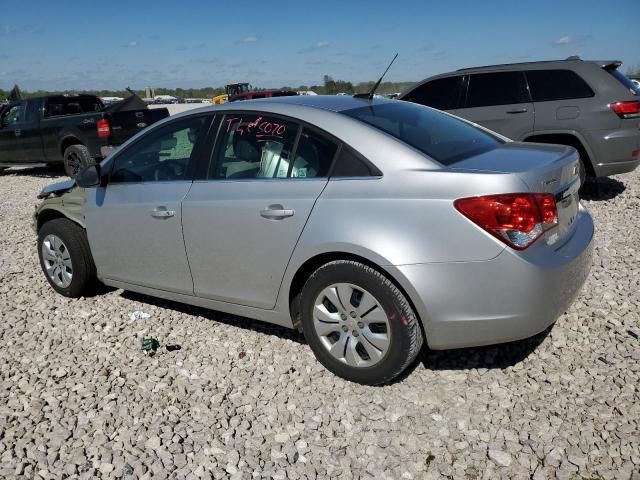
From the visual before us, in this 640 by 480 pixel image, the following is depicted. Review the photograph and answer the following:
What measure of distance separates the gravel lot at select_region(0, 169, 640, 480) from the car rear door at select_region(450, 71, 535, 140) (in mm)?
3527

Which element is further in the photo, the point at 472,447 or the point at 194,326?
the point at 194,326

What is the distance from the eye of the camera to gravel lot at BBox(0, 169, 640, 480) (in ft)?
8.56

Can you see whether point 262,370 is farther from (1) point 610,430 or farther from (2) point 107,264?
(1) point 610,430

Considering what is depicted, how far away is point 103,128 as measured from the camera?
1072 centimetres

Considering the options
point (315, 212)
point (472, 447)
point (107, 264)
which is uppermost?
point (315, 212)

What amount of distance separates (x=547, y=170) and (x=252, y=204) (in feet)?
5.43

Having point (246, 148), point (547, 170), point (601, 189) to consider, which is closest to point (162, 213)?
point (246, 148)

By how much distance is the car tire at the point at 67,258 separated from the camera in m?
4.54

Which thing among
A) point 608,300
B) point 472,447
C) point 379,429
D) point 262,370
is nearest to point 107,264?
point 262,370

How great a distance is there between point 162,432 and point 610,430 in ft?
7.40

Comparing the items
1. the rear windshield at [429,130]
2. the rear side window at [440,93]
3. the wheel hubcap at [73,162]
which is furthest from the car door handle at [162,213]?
the wheel hubcap at [73,162]

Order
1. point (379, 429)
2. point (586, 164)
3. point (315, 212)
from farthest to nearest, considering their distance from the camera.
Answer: point (586, 164)
point (315, 212)
point (379, 429)

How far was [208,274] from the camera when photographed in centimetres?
364

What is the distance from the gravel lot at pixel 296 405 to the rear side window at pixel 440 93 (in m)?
4.33
